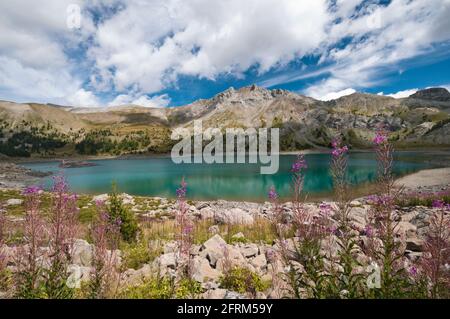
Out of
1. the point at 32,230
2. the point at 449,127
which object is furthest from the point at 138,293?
the point at 449,127

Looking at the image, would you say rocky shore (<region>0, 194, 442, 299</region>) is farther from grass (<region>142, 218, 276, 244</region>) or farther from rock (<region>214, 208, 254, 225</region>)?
rock (<region>214, 208, 254, 225</region>)

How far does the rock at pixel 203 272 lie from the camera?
8281 millimetres

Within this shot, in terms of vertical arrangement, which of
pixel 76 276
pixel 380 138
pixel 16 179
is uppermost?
pixel 380 138

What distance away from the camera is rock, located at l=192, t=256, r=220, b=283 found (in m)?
8.28

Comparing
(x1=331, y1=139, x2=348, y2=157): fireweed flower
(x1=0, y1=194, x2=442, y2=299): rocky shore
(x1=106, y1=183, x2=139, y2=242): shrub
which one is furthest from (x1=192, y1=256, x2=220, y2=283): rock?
(x1=106, y1=183, x2=139, y2=242): shrub

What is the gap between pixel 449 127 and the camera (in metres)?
191

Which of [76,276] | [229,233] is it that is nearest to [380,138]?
[76,276]

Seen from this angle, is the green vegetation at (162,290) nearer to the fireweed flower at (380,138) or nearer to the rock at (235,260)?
the rock at (235,260)

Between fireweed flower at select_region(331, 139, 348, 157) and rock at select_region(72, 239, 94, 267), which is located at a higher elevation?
fireweed flower at select_region(331, 139, 348, 157)

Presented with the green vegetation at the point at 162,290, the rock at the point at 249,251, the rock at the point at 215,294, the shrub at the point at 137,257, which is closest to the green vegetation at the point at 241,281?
the rock at the point at 215,294

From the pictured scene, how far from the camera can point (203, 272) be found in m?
9.16

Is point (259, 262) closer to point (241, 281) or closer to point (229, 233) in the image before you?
point (241, 281)

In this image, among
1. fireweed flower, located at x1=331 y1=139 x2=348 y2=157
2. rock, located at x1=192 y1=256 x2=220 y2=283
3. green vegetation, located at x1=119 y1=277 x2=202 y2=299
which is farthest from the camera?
rock, located at x1=192 y1=256 x2=220 y2=283
